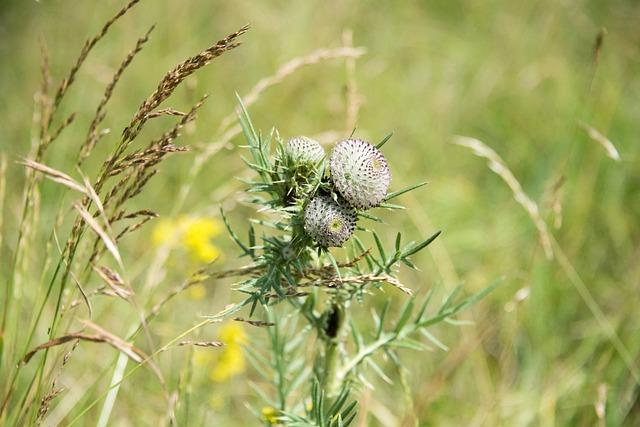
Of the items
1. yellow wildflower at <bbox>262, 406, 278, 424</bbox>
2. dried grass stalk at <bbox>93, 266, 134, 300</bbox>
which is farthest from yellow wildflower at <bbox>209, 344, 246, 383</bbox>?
dried grass stalk at <bbox>93, 266, 134, 300</bbox>

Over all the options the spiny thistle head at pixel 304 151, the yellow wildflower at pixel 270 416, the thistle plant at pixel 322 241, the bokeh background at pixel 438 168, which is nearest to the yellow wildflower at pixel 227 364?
the bokeh background at pixel 438 168

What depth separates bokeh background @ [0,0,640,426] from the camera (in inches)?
96.5

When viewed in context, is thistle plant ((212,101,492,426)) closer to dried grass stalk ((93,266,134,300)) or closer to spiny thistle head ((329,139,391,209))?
spiny thistle head ((329,139,391,209))

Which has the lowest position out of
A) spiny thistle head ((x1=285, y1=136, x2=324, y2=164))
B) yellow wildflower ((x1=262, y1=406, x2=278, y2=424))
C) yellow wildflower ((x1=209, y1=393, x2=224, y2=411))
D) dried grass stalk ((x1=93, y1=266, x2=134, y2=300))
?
yellow wildflower ((x1=209, y1=393, x2=224, y2=411))

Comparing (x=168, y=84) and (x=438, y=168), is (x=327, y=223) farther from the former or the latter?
(x=438, y=168)

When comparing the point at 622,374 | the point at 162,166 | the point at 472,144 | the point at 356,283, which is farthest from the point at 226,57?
the point at 356,283

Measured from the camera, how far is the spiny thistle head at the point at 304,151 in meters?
1.34

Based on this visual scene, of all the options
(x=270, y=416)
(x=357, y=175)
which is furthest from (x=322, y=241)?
(x=270, y=416)

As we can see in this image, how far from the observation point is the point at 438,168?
12.2ft

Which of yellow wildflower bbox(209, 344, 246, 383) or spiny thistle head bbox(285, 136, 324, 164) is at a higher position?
spiny thistle head bbox(285, 136, 324, 164)

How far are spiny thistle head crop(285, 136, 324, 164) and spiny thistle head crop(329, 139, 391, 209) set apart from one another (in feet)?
0.11

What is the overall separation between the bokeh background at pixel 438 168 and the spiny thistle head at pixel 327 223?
2.62 ft

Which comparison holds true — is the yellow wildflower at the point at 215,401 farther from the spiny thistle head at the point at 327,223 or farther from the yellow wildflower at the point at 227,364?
the spiny thistle head at the point at 327,223

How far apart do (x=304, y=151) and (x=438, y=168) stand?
247 cm
